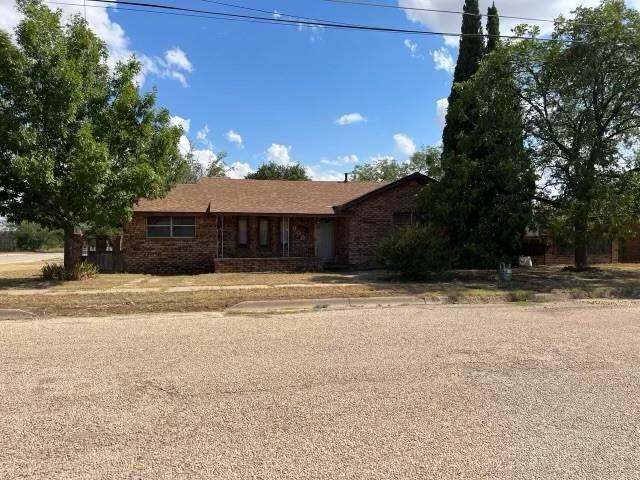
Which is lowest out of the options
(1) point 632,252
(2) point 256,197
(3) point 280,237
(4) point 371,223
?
(1) point 632,252

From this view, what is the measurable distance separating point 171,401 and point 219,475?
1.61 m

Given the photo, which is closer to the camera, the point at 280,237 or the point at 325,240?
the point at 280,237

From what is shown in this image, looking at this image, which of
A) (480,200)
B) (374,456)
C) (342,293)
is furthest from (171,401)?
(480,200)

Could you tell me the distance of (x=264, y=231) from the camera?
2312cm

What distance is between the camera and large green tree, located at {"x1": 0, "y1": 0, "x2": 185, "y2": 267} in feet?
47.9

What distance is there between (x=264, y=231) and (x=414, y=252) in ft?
30.0

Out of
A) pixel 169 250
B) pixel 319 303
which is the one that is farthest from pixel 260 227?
pixel 319 303

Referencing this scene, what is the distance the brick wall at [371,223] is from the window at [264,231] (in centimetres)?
350

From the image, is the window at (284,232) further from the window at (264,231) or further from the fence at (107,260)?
the fence at (107,260)

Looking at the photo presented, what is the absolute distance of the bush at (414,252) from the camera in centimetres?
1581

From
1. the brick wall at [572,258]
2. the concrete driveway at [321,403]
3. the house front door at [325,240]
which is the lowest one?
the concrete driveway at [321,403]

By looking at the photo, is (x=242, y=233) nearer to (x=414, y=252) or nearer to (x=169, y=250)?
(x=169, y=250)

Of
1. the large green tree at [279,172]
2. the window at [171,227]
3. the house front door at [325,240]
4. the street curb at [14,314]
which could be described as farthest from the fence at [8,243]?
the street curb at [14,314]

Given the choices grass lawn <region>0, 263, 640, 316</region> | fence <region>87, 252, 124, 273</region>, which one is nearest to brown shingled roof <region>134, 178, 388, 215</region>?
fence <region>87, 252, 124, 273</region>
